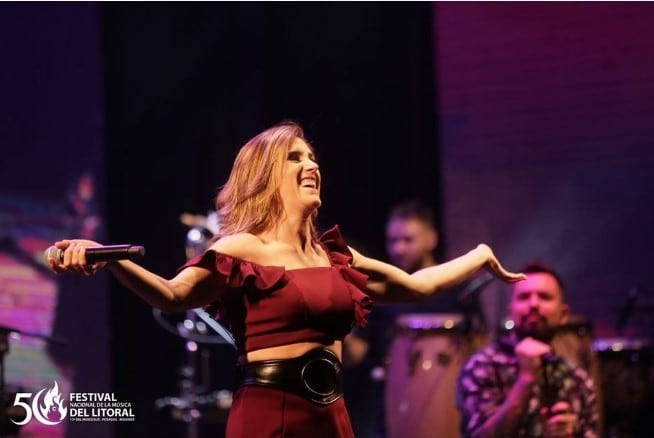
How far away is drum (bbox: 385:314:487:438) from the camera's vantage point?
21.0 feet

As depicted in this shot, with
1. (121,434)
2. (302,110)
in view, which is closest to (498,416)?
(121,434)

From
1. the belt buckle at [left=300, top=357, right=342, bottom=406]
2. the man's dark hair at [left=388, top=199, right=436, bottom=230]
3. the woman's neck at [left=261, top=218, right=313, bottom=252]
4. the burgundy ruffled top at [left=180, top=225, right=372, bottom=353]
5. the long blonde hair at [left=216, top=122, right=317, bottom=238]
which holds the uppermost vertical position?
the man's dark hair at [left=388, top=199, right=436, bottom=230]

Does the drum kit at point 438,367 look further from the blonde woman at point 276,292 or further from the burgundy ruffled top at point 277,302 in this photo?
the burgundy ruffled top at point 277,302

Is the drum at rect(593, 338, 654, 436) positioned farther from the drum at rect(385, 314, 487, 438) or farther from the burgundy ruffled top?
the burgundy ruffled top

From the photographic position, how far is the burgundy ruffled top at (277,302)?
3.23 metres

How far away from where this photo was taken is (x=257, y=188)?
11.3 ft

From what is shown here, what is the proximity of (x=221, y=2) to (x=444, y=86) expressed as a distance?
5.23ft

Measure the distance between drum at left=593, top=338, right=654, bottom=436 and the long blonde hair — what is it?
356 centimetres

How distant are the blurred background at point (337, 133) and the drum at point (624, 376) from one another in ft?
0.14

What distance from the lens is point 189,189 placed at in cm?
682

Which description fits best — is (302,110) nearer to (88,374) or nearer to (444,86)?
(444,86)

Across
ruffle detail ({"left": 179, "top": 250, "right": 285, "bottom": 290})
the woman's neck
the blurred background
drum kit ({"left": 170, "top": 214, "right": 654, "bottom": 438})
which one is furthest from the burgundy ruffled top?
the blurred background

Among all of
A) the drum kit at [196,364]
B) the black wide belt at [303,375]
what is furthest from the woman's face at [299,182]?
the drum kit at [196,364]

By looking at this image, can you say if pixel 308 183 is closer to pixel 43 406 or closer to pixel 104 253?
pixel 104 253
